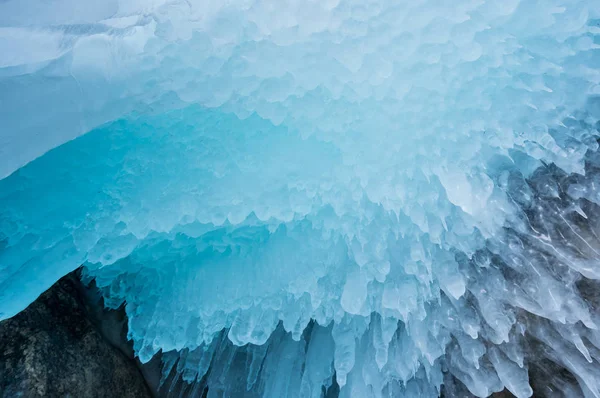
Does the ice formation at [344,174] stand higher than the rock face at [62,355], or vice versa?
the ice formation at [344,174]

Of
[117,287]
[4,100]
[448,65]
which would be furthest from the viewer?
[117,287]

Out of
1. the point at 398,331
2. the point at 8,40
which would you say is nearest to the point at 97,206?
the point at 8,40

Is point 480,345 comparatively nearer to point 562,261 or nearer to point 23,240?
point 562,261

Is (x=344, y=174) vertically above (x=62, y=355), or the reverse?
(x=344, y=174)

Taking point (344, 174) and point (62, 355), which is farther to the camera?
point (62, 355)
